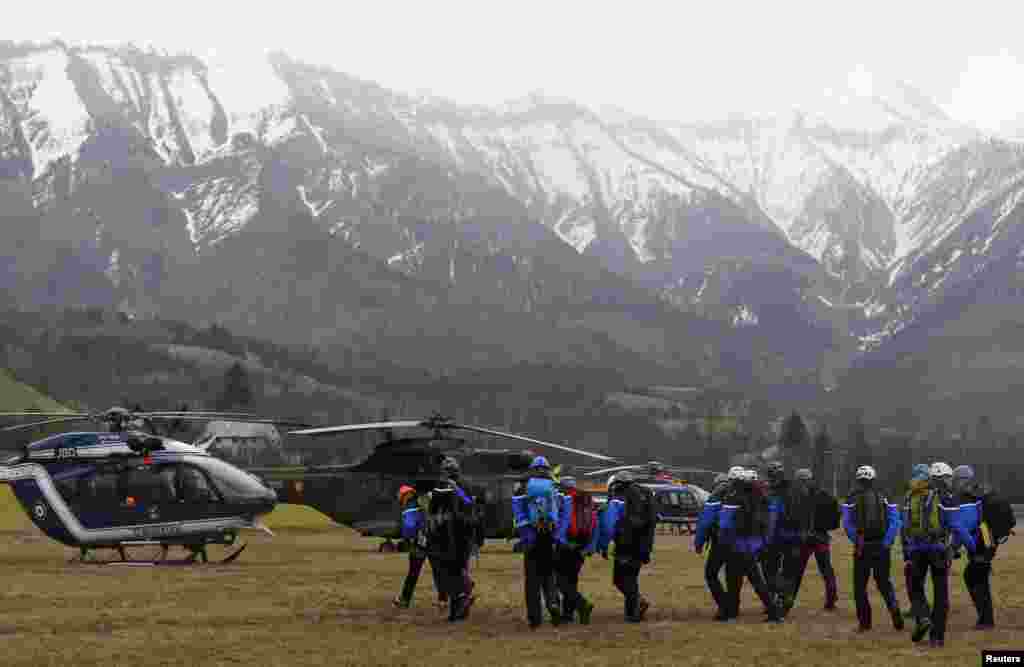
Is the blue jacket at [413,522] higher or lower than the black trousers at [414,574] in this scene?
higher

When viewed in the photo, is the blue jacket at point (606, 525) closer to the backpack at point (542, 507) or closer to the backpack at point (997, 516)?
the backpack at point (542, 507)

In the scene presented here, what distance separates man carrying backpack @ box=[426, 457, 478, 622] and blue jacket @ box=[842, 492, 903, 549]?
273 inches

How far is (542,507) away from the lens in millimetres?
30516

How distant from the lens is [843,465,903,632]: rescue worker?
30.1 meters

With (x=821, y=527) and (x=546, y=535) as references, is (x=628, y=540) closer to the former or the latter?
(x=546, y=535)

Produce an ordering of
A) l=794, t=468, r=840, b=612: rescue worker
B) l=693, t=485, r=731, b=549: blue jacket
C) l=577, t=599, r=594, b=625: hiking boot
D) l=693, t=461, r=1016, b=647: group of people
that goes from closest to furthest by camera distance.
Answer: l=693, t=461, r=1016, b=647: group of people, l=577, t=599, r=594, b=625: hiking boot, l=693, t=485, r=731, b=549: blue jacket, l=794, t=468, r=840, b=612: rescue worker

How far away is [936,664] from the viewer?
25.7m

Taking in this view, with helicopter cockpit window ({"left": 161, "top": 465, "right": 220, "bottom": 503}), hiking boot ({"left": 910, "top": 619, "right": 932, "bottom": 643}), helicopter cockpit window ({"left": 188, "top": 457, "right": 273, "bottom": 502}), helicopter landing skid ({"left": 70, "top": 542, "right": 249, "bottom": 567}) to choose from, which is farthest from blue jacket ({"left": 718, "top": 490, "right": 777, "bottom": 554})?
helicopter cockpit window ({"left": 161, "top": 465, "right": 220, "bottom": 503})

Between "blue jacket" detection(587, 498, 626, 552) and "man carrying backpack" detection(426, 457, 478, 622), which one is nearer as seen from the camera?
"man carrying backpack" detection(426, 457, 478, 622)

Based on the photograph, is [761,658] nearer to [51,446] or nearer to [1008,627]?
[1008,627]

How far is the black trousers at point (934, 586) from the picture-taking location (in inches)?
1102

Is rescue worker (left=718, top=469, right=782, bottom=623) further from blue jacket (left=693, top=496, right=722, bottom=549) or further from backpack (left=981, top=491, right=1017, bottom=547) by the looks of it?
backpack (left=981, top=491, right=1017, bottom=547)

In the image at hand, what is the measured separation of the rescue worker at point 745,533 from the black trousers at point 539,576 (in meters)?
3.56

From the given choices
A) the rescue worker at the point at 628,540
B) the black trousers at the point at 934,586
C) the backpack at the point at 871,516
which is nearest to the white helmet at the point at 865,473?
the backpack at the point at 871,516
